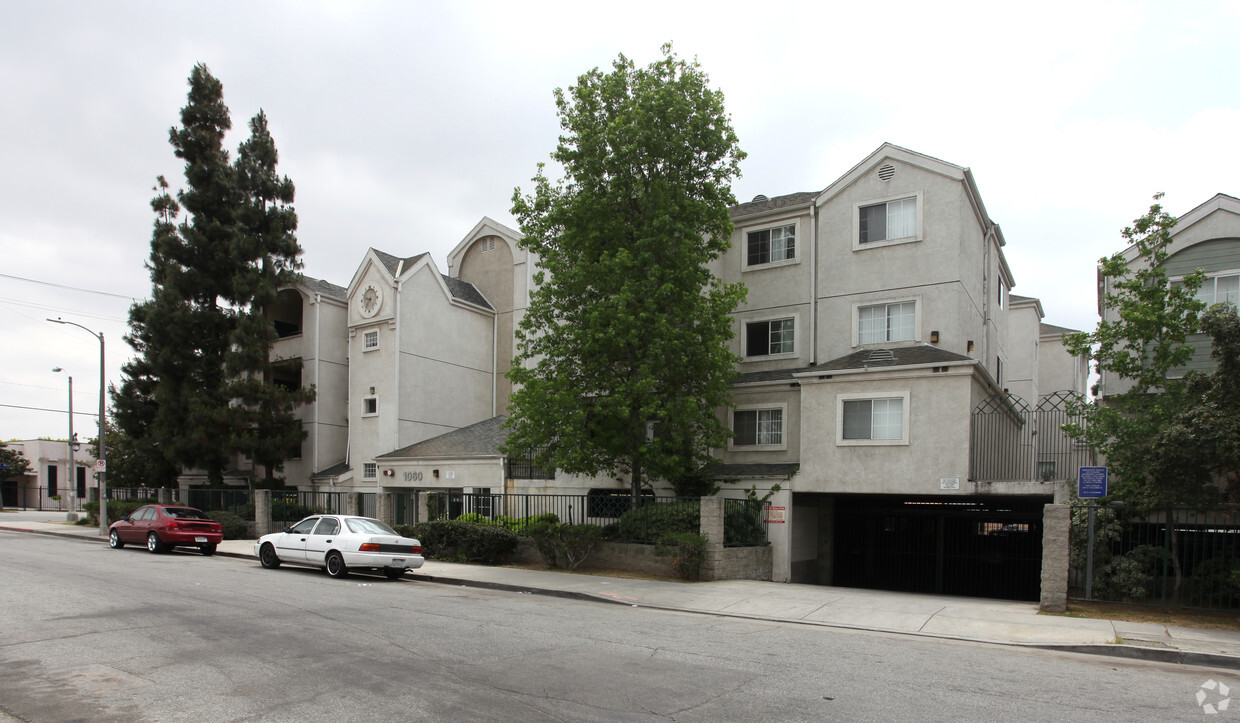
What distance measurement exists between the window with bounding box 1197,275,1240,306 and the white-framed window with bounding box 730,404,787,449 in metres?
10.6

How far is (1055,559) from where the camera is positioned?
47.2ft

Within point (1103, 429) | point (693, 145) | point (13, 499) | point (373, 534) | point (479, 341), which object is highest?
point (693, 145)

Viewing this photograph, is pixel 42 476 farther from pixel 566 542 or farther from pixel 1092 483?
pixel 1092 483

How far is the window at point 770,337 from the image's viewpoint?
24777 mm

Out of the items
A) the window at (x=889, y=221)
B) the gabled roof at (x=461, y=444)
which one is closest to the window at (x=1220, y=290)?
the window at (x=889, y=221)

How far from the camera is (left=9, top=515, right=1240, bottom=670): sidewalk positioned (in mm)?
11258

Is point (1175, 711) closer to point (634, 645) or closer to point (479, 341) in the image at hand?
point (634, 645)

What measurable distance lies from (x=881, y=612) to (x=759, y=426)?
9.78m

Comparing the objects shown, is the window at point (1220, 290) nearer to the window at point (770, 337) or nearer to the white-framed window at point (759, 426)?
the window at point (770, 337)

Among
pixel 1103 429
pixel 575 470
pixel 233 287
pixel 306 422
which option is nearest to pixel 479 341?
pixel 306 422

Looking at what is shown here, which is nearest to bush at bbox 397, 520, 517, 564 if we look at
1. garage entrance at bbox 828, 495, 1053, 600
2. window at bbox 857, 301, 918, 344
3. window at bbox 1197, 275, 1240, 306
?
garage entrance at bbox 828, 495, 1053, 600

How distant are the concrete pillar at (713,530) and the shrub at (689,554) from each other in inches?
7.2

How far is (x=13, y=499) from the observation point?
216 ft

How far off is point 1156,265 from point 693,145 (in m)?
10.9
